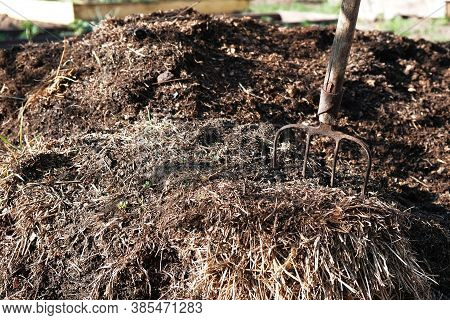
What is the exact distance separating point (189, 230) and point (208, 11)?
190 inches

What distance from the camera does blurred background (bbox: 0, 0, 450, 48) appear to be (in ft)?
20.7

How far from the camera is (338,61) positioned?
323cm

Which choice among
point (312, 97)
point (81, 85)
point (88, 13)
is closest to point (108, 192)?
point (81, 85)

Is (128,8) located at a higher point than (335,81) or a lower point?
lower

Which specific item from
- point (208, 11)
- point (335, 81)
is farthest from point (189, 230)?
point (208, 11)

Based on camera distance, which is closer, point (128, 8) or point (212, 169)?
point (212, 169)

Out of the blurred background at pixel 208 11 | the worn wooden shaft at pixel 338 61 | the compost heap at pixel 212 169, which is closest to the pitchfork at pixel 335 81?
the worn wooden shaft at pixel 338 61

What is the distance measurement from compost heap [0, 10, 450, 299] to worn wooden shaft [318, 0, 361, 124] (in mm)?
257

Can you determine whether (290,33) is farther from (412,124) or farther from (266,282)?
(266,282)

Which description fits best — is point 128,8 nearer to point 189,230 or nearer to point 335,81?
point 335,81

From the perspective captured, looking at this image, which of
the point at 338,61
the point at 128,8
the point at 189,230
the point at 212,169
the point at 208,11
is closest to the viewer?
the point at 189,230

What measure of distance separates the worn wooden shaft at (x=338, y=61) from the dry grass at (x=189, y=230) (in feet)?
1.40

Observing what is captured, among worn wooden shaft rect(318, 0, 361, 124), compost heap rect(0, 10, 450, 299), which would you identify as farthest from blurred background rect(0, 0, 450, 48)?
worn wooden shaft rect(318, 0, 361, 124)

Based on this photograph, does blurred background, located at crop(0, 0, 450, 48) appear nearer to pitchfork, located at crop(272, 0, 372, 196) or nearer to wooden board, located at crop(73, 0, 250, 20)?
wooden board, located at crop(73, 0, 250, 20)
